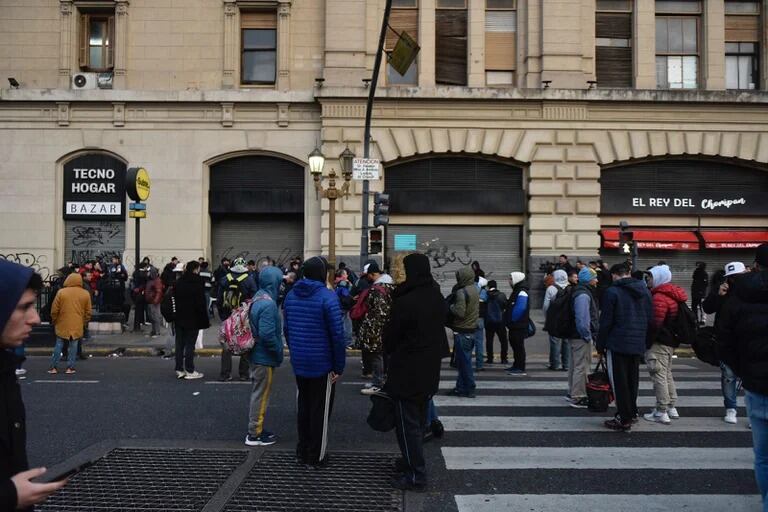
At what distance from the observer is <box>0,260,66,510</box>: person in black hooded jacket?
224cm

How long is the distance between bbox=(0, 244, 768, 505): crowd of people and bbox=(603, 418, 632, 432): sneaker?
2cm

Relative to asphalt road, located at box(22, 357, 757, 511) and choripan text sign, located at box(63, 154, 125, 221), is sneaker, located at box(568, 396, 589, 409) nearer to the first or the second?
asphalt road, located at box(22, 357, 757, 511)

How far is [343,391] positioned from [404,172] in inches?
520

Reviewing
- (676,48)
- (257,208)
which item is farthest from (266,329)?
(676,48)

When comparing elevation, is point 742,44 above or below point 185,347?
above

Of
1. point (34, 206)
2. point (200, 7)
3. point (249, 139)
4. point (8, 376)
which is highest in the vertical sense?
point (200, 7)

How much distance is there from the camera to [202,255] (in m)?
21.3

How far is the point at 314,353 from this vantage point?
5895 mm

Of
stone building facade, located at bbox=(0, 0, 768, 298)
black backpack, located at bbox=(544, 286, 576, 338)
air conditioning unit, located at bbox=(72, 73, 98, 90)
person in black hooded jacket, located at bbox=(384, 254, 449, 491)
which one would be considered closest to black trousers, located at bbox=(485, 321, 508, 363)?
black backpack, located at bbox=(544, 286, 576, 338)

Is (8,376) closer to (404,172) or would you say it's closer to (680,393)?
(680,393)

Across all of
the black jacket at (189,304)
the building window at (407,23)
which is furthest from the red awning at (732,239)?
the black jacket at (189,304)

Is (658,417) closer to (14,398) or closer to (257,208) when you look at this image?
(14,398)

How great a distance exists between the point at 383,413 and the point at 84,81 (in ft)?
67.1

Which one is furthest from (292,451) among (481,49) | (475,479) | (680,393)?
(481,49)
